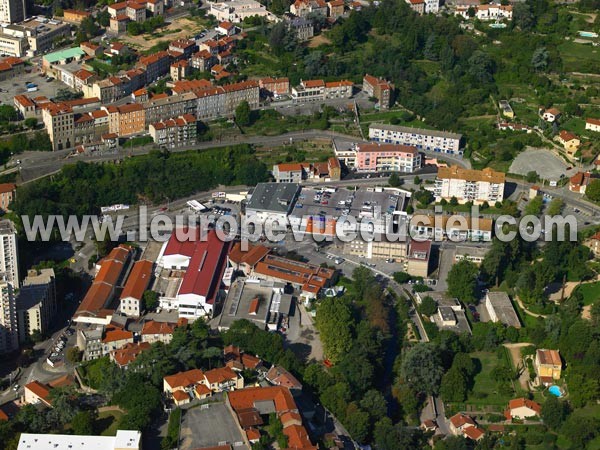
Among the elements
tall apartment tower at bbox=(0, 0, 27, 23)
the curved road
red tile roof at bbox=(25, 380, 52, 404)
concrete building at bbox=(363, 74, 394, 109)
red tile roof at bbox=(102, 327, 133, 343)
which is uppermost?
tall apartment tower at bbox=(0, 0, 27, 23)

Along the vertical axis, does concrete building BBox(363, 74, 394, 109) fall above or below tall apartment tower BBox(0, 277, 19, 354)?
above

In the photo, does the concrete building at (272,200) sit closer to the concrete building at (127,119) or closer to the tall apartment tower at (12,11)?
the concrete building at (127,119)

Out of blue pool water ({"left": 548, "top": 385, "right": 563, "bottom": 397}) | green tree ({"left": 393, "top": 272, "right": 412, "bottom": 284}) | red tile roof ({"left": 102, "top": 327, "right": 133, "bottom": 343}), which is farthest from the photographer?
green tree ({"left": 393, "top": 272, "right": 412, "bottom": 284})

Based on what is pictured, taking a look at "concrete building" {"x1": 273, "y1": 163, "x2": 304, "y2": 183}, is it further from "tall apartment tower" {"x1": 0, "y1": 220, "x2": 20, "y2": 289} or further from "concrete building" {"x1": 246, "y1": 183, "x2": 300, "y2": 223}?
"tall apartment tower" {"x1": 0, "y1": 220, "x2": 20, "y2": 289}

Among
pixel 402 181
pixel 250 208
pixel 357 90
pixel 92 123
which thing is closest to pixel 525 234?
pixel 402 181

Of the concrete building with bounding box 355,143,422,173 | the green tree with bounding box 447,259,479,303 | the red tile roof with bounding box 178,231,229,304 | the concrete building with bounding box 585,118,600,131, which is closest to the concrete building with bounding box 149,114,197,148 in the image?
the concrete building with bounding box 355,143,422,173

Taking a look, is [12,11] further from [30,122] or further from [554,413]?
[554,413]

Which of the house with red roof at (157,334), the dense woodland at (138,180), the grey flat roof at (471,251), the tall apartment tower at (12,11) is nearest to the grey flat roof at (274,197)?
the dense woodland at (138,180)

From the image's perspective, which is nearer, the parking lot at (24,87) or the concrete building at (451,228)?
the concrete building at (451,228)
